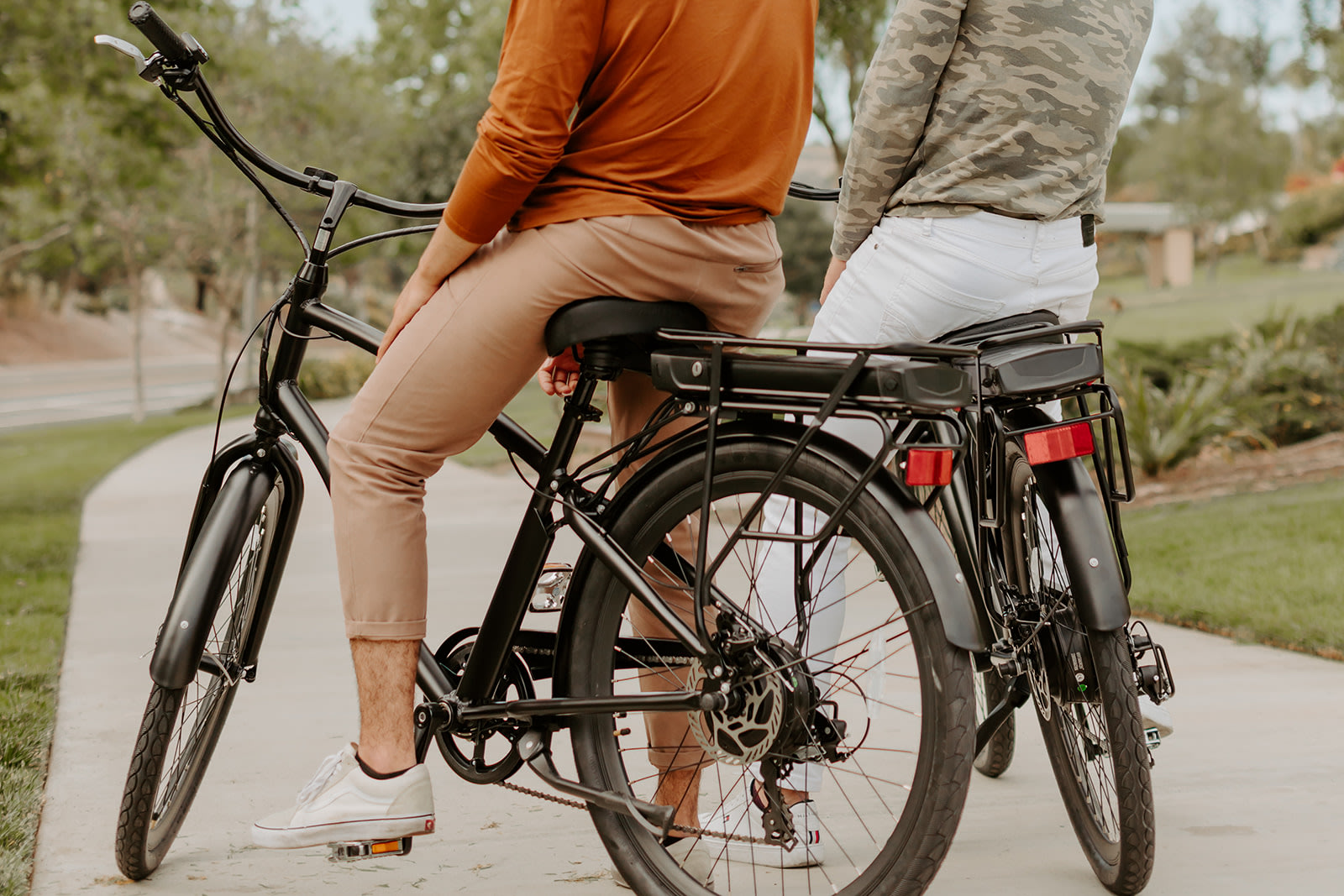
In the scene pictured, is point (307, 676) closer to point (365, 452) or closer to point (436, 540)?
point (365, 452)

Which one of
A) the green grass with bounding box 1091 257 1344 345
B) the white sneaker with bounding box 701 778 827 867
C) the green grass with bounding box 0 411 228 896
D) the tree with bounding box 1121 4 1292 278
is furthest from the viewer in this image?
the tree with bounding box 1121 4 1292 278

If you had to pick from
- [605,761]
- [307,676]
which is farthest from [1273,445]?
[605,761]

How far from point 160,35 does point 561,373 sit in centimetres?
96

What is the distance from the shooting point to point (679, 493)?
2.25 m

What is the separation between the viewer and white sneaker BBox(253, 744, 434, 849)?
7.66ft

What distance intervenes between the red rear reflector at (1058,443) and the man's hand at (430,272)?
1.05m

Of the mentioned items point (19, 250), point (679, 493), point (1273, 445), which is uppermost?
point (19, 250)

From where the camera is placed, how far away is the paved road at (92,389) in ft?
95.6

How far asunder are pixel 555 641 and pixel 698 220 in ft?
2.64

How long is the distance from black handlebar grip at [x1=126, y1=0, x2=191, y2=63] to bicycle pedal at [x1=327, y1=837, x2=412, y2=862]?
4.77 feet

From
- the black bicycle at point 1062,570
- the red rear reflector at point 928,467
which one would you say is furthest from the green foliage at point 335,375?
the red rear reflector at point 928,467

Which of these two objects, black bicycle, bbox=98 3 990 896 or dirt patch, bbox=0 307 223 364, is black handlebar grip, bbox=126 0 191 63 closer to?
black bicycle, bbox=98 3 990 896

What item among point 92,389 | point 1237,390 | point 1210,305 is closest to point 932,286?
point 1237,390

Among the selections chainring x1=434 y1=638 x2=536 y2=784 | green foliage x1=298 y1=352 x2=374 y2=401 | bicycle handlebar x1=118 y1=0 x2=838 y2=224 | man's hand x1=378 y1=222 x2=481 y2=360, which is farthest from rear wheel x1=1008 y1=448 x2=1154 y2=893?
green foliage x1=298 y1=352 x2=374 y2=401
